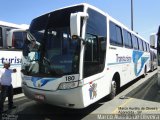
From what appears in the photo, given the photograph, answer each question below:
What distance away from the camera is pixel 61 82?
6887 millimetres

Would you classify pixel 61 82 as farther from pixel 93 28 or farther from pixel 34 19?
pixel 34 19

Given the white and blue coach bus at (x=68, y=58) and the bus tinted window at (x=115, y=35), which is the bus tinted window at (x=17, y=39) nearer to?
the white and blue coach bus at (x=68, y=58)

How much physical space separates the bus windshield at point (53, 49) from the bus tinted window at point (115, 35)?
9.22ft

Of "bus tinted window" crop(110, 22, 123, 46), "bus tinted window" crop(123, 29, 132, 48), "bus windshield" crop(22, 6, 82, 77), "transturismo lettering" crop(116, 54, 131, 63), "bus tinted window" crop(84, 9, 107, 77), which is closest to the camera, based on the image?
"bus windshield" crop(22, 6, 82, 77)

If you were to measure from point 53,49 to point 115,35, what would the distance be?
384 centimetres

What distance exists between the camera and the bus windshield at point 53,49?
6961mm

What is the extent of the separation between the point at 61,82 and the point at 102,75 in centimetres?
194

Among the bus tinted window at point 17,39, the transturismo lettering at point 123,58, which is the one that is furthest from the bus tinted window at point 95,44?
the bus tinted window at point 17,39

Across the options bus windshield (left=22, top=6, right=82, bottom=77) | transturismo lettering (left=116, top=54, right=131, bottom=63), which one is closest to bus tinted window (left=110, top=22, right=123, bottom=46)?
transturismo lettering (left=116, top=54, right=131, bottom=63)

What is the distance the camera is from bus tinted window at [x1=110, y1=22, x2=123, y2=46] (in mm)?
9883

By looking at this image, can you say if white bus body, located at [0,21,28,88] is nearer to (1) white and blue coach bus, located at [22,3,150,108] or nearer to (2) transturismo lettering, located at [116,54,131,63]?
(1) white and blue coach bus, located at [22,3,150,108]

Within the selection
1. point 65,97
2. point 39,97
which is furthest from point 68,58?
point 39,97

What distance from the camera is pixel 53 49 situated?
24.2 ft

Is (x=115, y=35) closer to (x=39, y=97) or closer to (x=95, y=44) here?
(x=95, y=44)
